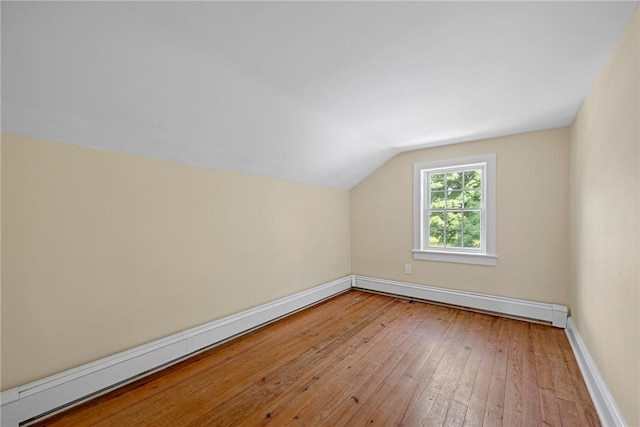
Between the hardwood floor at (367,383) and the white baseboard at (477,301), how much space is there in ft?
0.52

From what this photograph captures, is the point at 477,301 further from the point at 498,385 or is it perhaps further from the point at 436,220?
the point at 498,385

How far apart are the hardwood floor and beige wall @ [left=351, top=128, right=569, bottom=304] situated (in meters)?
0.52

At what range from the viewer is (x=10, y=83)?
1.33m

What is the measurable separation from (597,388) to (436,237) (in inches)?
87.3

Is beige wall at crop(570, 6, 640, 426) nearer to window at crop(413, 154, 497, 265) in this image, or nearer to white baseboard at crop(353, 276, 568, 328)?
white baseboard at crop(353, 276, 568, 328)

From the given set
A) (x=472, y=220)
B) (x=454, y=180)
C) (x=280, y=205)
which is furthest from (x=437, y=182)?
(x=280, y=205)

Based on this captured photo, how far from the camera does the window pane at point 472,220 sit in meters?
3.45

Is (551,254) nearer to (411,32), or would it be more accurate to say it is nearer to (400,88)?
(400,88)

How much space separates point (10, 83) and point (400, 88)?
2.25m

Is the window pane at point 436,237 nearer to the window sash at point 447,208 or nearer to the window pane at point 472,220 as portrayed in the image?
the window sash at point 447,208

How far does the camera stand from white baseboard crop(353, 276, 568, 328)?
113 inches

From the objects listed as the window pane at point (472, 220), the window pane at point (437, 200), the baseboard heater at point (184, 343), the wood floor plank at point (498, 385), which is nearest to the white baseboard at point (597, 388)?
the wood floor plank at point (498, 385)

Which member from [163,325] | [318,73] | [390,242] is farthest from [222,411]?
[390,242]

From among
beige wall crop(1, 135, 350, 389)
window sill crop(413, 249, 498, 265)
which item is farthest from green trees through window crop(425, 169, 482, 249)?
beige wall crop(1, 135, 350, 389)
